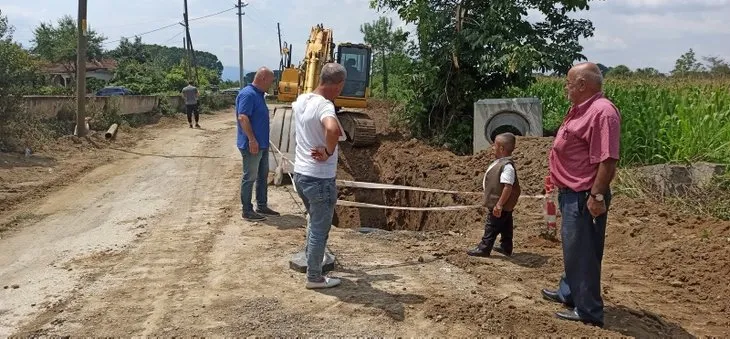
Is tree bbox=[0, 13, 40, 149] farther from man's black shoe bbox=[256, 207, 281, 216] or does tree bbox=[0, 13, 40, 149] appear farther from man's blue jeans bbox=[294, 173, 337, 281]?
man's blue jeans bbox=[294, 173, 337, 281]

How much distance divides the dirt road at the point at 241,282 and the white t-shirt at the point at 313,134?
3.27 ft

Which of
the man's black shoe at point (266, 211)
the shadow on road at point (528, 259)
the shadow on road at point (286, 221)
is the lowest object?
the shadow on road at point (286, 221)

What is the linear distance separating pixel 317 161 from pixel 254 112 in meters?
2.99

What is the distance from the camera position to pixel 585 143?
4402 mm

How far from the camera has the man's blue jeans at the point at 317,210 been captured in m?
5.07

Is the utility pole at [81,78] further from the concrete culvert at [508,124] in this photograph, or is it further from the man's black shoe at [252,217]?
the concrete culvert at [508,124]

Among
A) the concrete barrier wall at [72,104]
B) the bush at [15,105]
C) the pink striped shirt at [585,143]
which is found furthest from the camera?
the concrete barrier wall at [72,104]

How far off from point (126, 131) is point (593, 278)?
1701cm

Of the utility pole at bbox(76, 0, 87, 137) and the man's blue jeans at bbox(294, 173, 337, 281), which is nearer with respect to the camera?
the man's blue jeans at bbox(294, 173, 337, 281)

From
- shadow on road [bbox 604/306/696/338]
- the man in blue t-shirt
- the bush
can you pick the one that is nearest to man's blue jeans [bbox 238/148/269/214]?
the man in blue t-shirt

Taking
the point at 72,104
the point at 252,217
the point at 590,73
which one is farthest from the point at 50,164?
the point at 590,73

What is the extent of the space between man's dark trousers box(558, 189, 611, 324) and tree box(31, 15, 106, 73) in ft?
166

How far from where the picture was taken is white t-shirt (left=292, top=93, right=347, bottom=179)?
497 centimetres

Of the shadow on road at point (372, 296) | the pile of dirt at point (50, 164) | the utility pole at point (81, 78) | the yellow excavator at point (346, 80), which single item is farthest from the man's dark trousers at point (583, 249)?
the utility pole at point (81, 78)
